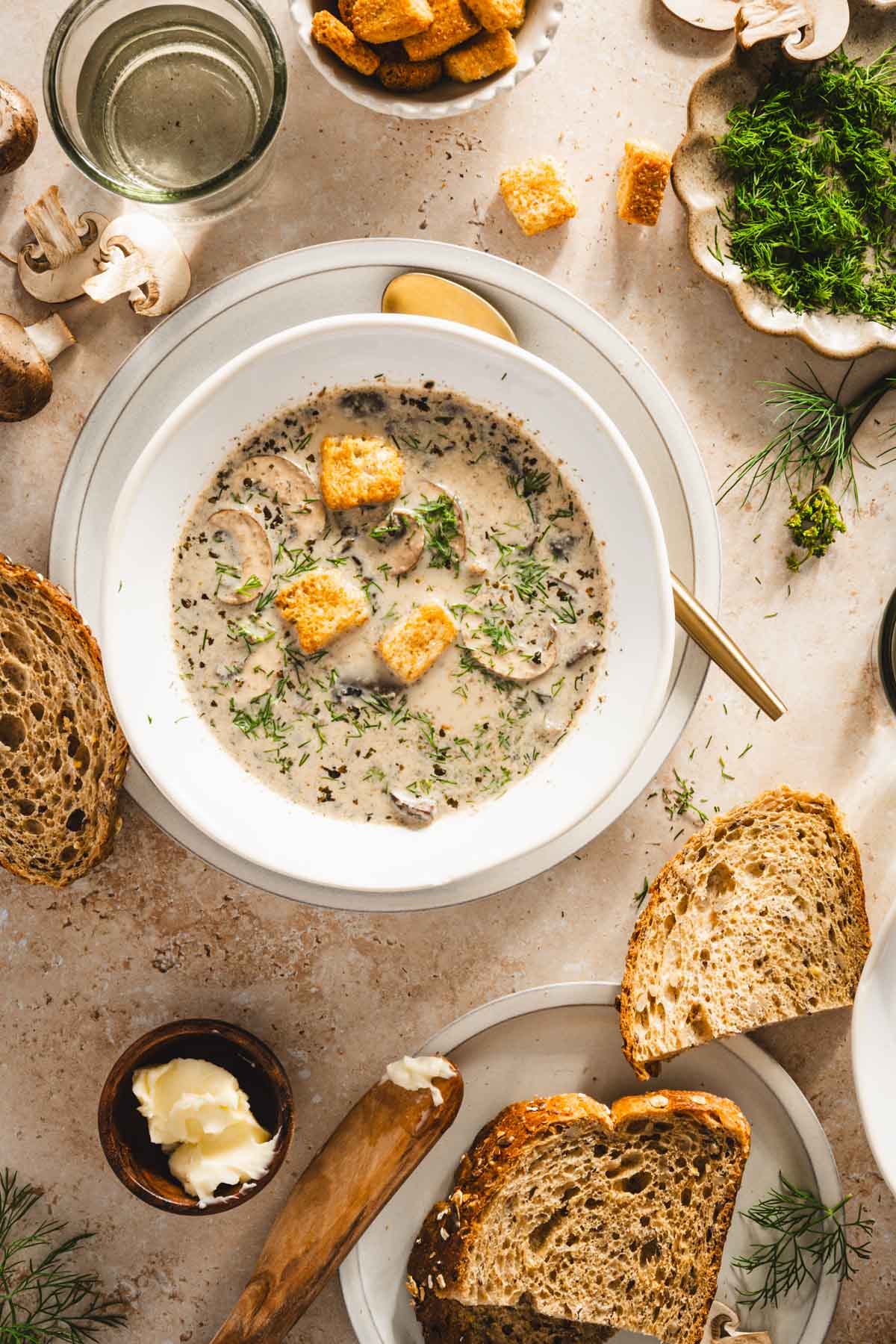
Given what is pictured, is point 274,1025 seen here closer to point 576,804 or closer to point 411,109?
point 576,804

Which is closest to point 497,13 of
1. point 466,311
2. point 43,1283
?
point 466,311

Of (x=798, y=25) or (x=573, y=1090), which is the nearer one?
(x=798, y=25)

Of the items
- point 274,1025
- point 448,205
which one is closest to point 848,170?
point 448,205

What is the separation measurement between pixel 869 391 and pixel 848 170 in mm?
536

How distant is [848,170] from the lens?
2.65 m

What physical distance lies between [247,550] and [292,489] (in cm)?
17

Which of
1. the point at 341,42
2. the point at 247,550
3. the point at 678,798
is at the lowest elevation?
the point at 678,798

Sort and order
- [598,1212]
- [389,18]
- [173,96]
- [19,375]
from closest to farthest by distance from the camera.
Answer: [389,18] < [19,375] < [173,96] < [598,1212]

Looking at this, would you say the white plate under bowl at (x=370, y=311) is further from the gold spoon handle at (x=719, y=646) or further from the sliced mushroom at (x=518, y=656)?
the sliced mushroom at (x=518, y=656)

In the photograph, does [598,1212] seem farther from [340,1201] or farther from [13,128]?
[13,128]

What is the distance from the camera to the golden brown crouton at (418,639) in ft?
7.77

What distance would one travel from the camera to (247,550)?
2.43 meters

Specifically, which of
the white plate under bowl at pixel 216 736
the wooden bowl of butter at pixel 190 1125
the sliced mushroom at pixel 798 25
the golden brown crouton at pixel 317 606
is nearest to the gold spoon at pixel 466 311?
the white plate under bowl at pixel 216 736

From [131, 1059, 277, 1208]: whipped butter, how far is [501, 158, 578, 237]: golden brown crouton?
7.28ft
